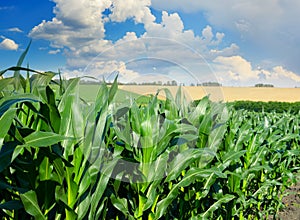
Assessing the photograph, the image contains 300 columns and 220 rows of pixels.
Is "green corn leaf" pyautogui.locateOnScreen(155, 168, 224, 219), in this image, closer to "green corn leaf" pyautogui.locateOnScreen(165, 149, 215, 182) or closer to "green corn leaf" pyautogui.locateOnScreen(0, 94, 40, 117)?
"green corn leaf" pyautogui.locateOnScreen(165, 149, 215, 182)

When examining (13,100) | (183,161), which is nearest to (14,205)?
(13,100)

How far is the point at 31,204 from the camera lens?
1.52 m

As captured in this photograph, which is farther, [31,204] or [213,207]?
[213,207]

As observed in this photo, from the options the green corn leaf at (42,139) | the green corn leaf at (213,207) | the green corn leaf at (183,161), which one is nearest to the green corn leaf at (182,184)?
the green corn leaf at (183,161)

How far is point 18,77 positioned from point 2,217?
808 mm

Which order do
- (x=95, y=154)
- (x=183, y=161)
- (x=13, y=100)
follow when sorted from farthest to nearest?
(x=183, y=161) → (x=95, y=154) → (x=13, y=100)

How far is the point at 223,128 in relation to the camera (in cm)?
288

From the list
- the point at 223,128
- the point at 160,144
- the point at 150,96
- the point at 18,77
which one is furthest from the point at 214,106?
the point at 18,77

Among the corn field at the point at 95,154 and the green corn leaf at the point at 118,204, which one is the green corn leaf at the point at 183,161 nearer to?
the corn field at the point at 95,154

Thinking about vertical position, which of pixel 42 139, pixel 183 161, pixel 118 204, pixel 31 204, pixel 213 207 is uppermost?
pixel 42 139

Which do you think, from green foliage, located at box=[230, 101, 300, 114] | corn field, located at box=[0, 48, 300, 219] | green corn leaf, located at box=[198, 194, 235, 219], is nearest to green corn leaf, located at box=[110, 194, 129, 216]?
corn field, located at box=[0, 48, 300, 219]

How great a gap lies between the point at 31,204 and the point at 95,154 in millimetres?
362

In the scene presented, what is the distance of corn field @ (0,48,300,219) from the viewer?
1.48 meters

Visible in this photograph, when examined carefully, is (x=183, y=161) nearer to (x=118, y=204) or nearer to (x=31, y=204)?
(x=118, y=204)
